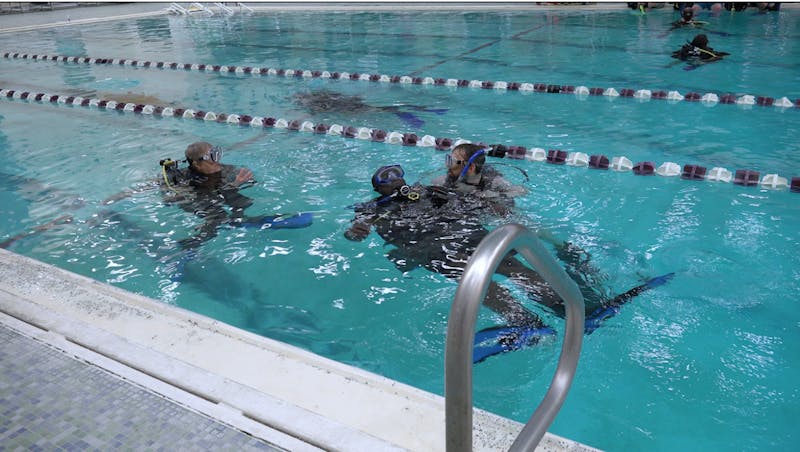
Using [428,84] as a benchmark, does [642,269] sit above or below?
below

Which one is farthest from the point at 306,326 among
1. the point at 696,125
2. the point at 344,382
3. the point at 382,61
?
the point at 382,61

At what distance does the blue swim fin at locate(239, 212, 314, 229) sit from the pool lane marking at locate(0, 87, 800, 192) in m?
1.95

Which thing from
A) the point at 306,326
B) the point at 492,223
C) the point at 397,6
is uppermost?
the point at 397,6

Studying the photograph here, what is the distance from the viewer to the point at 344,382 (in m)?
2.25

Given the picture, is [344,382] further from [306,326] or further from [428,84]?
[428,84]

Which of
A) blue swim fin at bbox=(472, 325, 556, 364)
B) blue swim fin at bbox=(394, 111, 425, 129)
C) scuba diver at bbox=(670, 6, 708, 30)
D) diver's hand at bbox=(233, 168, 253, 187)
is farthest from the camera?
scuba diver at bbox=(670, 6, 708, 30)

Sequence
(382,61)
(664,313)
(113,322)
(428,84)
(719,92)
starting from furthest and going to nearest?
1. (382,61)
2. (428,84)
3. (719,92)
4. (664,313)
5. (113,322)

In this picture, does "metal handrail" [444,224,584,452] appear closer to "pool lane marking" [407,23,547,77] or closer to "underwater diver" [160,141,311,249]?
"underwater diver" [160,141,311,249]

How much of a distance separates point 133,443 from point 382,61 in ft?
32.7

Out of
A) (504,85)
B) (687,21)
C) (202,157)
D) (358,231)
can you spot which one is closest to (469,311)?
(358,231)

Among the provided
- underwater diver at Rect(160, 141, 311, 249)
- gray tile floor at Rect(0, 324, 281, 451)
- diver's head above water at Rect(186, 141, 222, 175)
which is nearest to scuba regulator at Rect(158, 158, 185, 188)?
underwater diver at Rect(160, 141, 311, 249)

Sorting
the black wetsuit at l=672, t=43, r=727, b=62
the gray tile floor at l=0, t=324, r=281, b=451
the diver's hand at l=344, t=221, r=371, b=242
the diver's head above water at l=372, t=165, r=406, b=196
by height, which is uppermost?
the black wetsuit at l=672, t=43, r=727, b=62

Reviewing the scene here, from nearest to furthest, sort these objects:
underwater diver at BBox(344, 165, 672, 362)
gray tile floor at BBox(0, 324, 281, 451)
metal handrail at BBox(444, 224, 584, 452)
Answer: metal handrail at BBox(444, 224, 584, 452), gray tile floor at BBox(0, 324, 281, 451), underwater diver at BBox(344, 165, 672, 362)

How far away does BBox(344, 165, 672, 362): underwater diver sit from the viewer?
10.9 feet
